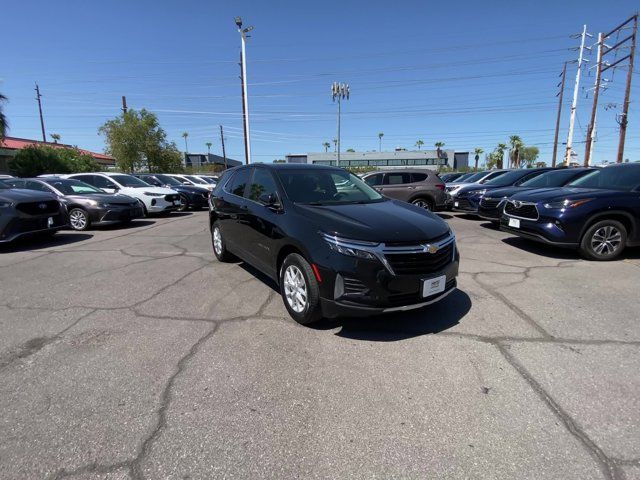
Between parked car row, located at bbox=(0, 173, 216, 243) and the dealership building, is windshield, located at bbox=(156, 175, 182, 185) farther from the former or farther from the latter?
the dealership building

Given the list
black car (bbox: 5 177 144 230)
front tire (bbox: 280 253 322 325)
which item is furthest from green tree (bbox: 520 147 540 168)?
front tire (bbox: 280 253 322 325)

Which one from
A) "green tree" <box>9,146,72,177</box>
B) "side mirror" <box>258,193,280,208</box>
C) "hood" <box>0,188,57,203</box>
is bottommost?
"hood" <box>0,188,57,203</box>

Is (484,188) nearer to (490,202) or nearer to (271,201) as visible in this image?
(490,202)

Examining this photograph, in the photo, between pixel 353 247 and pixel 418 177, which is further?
pixel 418 177

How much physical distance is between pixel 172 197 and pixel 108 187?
2167 mm

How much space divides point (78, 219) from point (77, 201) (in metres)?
0.50

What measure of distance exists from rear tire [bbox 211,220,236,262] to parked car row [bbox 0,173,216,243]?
428cm

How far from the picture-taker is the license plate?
11.2ft

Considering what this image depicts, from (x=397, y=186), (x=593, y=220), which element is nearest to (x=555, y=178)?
(x=593, y=220)

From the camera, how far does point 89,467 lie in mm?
2051

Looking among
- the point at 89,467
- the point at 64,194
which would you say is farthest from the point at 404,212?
the point at 64,194

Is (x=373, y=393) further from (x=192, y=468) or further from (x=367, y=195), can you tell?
(x=367, y=195)

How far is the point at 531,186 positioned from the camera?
9211 mm

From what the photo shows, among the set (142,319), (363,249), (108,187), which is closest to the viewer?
(363,249)
